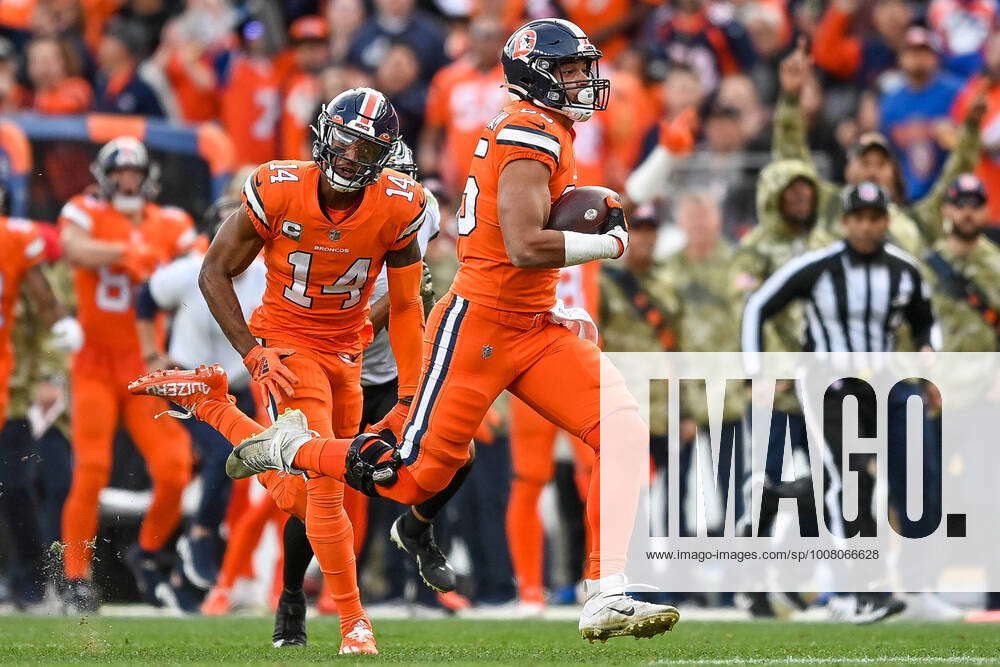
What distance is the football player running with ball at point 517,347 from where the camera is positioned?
243 inches

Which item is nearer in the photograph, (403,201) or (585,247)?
(585,247)

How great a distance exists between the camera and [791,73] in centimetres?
975

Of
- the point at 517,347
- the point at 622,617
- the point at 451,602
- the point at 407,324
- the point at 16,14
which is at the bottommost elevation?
the point at 451,602

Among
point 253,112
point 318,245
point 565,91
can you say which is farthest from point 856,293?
point 253,112

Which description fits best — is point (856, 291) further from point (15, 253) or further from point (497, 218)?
point (15, 253)

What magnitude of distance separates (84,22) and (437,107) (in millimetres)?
3378

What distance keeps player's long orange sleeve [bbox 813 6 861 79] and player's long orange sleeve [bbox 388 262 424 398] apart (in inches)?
251

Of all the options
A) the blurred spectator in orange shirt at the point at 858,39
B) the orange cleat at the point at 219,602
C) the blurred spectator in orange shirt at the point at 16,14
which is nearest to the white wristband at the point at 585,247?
the orange cleat at the point at 219,602

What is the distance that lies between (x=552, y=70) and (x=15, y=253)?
400cm

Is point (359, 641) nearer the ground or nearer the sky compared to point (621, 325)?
nearer the ground

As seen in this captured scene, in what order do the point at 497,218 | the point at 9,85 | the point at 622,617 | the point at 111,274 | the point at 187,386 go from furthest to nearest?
1. the point at 9,85
2. the point at 111,274
3. the point at 187,386
4. the point at 497,218
5. the point at 622,617

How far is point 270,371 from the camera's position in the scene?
21.6 ft

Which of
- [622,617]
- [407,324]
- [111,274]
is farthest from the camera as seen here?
[111,274]

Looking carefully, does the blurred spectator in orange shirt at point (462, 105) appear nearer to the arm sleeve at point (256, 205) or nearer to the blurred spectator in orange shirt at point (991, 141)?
the blurred spectator in orange shirt at point (991, 141)
